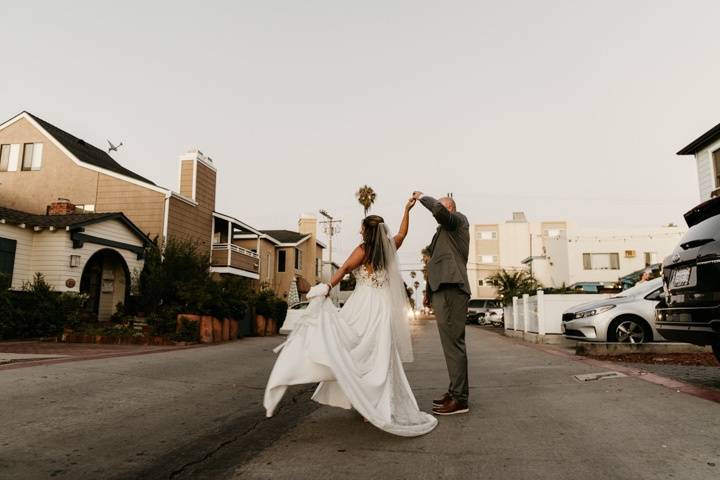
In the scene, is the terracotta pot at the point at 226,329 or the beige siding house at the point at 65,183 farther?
the beige siding house at the point at 65,183

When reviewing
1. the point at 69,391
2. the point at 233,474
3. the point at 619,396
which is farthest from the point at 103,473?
the point at 619,396

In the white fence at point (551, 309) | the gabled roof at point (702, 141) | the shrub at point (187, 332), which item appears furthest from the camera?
the gabled roof at point (702, 141)

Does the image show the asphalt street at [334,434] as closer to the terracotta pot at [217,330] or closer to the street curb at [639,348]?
the street curb at [639,348]

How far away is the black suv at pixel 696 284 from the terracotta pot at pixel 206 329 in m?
11.4

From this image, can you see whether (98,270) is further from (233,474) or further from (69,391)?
(233,474)

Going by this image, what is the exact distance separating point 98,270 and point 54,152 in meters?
7.13

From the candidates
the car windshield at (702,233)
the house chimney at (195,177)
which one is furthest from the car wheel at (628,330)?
the house chimney at (195,177)

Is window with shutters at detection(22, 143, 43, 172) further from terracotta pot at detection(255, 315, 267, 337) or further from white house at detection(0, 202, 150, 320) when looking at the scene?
terracotta pot at detection(255, 315, 267, 337)

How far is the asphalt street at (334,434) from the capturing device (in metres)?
3.12

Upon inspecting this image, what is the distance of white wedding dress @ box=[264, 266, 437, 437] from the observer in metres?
3.83

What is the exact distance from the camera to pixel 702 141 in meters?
19.3

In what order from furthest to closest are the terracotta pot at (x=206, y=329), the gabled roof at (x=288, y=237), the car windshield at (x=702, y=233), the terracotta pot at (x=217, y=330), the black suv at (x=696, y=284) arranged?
the gabled roof at (x=288, y=237) < the terracotta pot at (x=217, y=330) < the terracotta pot at (x=206, y=329) < the car windshield at (x=702, y=233) < the black suv at (x=696, y=284)

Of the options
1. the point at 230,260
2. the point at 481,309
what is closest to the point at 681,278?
the point at 230,260

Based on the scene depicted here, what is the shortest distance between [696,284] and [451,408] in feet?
9.10
